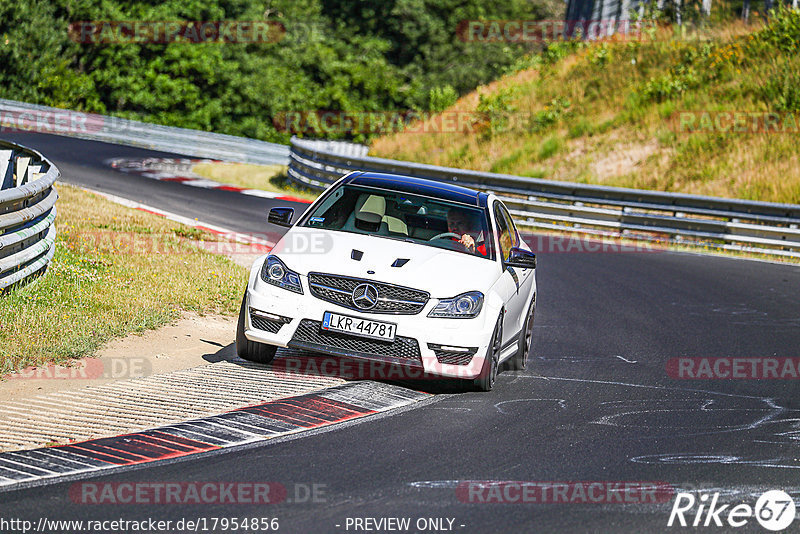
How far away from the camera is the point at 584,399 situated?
844 cm

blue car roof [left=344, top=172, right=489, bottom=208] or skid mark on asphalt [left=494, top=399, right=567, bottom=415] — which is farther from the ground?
blue car roof [left=344, top=172, right=489, bottom=208]

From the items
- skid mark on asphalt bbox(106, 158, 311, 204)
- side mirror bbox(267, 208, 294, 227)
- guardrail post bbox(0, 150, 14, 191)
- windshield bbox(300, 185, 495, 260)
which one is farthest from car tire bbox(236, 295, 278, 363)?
skid mark on asphalt bbox(106, 158, 311, 204)

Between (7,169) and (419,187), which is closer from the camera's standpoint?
(419,187)

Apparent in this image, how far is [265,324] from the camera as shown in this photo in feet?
26.6

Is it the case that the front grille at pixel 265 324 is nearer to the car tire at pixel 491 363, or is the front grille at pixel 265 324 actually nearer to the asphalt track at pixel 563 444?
the asphalt track at pixel 563 444

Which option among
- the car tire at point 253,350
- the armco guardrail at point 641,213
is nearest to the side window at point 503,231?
the car tire at point 253,350

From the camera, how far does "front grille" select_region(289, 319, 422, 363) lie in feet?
25.8

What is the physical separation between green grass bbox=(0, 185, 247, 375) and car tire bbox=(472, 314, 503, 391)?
10.3 ft

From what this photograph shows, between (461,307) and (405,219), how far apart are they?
4.86 ft

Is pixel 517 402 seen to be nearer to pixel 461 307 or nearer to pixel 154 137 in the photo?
pixel 461 307

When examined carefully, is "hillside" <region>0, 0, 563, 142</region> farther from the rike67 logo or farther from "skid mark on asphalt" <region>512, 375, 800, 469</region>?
the rike67 logo

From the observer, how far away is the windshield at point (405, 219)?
9.01 m

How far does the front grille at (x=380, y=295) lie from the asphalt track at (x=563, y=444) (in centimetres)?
77

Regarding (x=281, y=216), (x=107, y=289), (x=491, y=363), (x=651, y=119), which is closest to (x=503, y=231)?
(x=491, y=363)
